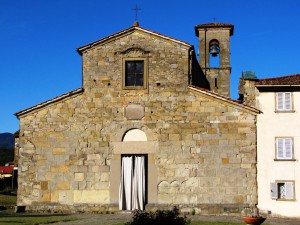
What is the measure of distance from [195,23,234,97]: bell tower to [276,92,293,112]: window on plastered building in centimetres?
878

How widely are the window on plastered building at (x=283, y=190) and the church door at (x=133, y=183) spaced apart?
567cm

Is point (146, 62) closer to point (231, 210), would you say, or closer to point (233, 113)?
point (233, 113)

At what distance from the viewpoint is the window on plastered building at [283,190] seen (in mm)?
19344

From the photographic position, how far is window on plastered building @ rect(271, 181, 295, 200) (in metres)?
19.3

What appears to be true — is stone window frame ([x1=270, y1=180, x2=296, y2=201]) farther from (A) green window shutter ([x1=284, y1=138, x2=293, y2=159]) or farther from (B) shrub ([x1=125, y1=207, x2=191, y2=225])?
(B) shrub ([x1=125, y1=207, x2=191, y2=225])

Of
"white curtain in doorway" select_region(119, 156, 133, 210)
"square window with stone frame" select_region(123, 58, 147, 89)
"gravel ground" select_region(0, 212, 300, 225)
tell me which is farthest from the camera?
"square window with stone frame" select_region(123, 58, 147, 89)

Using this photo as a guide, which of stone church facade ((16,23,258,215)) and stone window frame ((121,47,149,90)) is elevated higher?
stone window frame ((121,47,149,90))

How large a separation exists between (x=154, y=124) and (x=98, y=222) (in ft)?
19.0

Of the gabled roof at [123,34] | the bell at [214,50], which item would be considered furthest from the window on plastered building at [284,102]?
the bell at [214,50]

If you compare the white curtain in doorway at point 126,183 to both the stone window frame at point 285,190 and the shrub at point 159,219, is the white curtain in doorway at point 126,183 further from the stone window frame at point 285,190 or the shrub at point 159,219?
the shrub at point 159,219

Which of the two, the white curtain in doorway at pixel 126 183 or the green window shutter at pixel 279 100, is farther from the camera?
the green window shutter at pixel 279 100

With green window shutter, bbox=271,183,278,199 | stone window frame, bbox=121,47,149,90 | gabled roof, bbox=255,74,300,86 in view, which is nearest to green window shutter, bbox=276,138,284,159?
green window shutter, bbox=271,183,278,199

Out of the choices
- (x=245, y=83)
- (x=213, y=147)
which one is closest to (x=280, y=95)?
(x=245, y=83)

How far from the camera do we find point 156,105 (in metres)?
20.3
